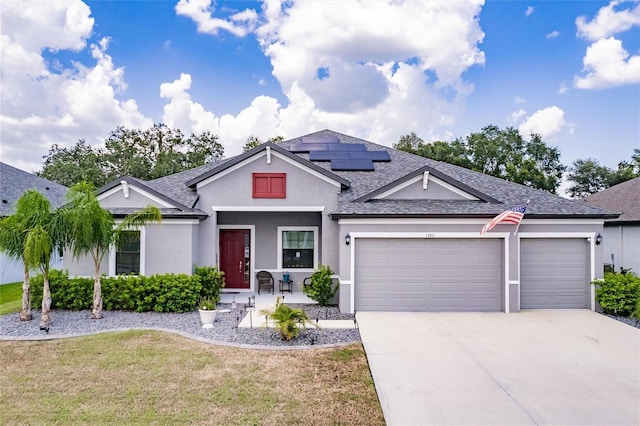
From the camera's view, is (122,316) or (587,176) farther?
(587,176)

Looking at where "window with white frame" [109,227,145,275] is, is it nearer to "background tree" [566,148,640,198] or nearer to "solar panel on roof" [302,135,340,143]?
"solar panel on roof" [302,135,340,143]

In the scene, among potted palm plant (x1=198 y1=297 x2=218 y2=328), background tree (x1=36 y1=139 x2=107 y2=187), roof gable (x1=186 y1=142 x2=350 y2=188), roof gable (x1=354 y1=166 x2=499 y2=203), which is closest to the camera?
potted palm plant (x1=198 y1=297 x2=218 y2=328)

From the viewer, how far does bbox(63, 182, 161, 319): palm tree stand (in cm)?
957

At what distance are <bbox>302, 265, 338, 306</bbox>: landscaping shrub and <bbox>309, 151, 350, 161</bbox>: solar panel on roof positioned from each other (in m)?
5.34

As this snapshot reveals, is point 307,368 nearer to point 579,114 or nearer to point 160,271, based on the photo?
point 160,271

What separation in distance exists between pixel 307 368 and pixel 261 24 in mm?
14631

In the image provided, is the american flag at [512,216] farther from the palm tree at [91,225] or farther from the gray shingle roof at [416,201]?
the palm tree at [91,225]

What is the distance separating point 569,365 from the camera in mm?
6879

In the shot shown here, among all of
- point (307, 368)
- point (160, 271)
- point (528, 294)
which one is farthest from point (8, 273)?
point (528, 294)

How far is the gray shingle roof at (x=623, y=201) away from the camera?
15146 millimetres

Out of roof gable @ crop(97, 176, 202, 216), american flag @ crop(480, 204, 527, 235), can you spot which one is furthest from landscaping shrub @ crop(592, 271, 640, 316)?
roof gable @ crop(97, 176, 202, 216)

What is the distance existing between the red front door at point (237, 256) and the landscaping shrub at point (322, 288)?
3501 millimetres

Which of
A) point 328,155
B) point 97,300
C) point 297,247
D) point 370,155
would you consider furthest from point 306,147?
point 97,300

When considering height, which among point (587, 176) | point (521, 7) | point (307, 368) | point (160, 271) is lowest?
point (307, 368)
